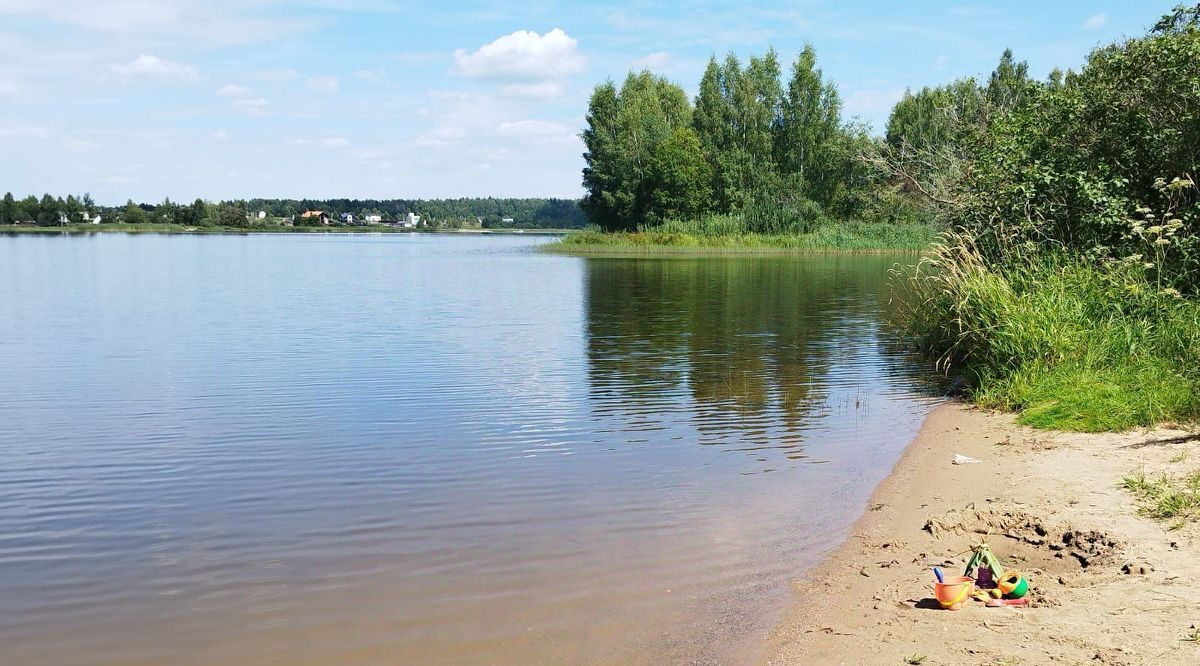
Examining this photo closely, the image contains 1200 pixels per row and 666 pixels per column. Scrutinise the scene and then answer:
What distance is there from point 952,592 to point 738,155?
78.1 metres

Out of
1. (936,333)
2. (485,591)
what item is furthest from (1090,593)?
(936,333)

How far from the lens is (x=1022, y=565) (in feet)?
22.7

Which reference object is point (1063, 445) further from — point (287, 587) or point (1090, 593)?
point (287, 587)

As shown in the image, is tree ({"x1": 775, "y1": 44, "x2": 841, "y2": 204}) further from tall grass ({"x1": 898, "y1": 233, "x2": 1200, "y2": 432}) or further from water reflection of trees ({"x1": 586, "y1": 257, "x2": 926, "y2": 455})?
tall grass ({"x1": 898, "y1": 233, "x2": 1200, "y2": 432})

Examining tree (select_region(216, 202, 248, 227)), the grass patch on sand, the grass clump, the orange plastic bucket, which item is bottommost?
the orange plastic bucket

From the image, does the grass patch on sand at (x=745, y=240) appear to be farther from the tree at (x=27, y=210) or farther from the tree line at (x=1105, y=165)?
the tree at (x=27, y=210)

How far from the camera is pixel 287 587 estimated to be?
6891mm

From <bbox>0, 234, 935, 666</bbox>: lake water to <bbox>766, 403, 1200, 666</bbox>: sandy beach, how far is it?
1.37 feet

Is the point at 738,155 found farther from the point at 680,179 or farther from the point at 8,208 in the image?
the point at 8,208

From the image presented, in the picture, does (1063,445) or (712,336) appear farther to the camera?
(712,336)

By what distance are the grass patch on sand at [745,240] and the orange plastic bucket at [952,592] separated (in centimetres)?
6480

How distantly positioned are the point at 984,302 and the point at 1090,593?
9.39 metres

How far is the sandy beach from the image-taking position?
5.28m

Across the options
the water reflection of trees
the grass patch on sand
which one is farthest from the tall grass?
the grass patch on sand
